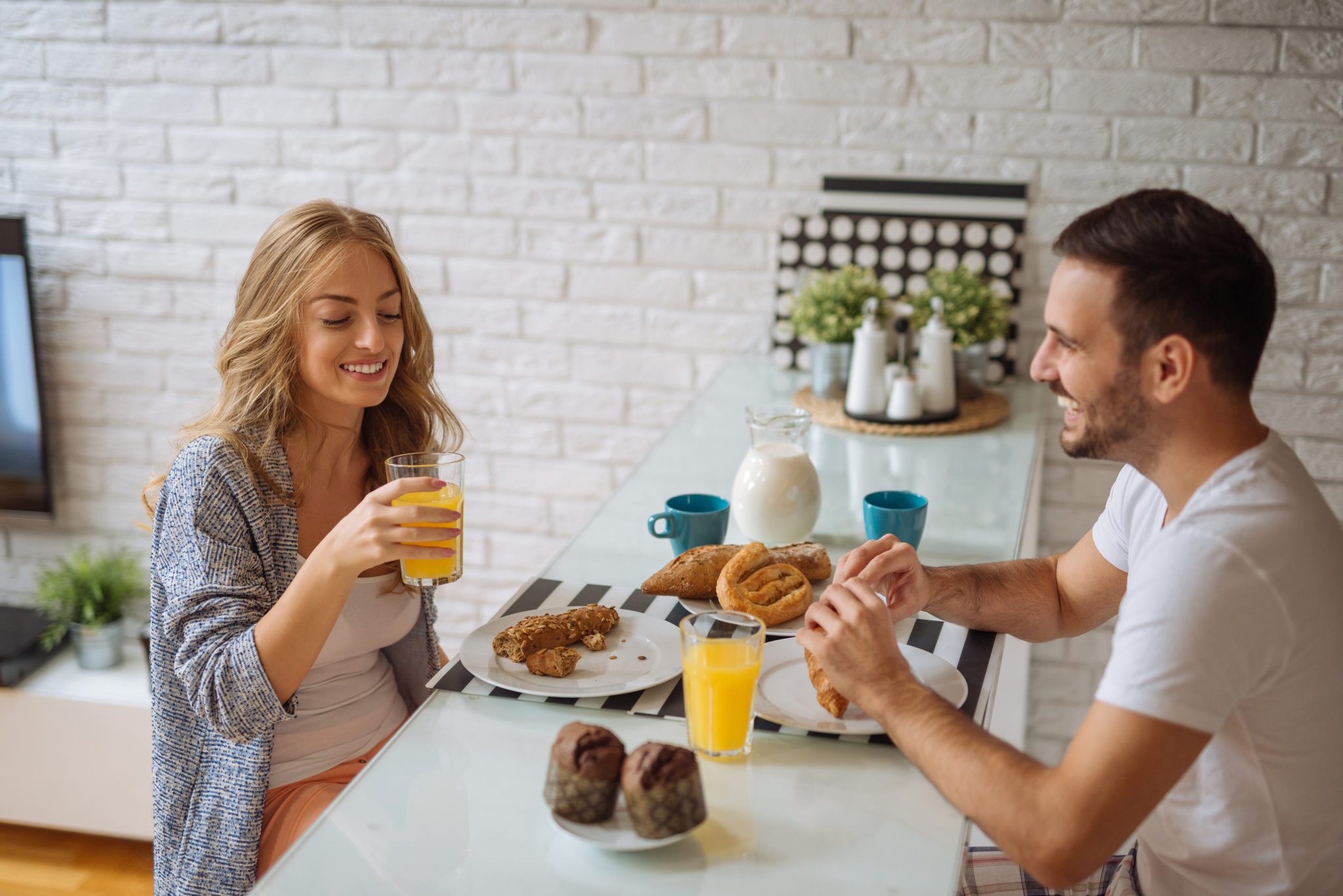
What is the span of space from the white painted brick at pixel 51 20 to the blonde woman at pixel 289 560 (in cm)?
166

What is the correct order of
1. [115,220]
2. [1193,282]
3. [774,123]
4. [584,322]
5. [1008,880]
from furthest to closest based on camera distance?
[115,220]
[584,322]
[774,123]
[1008,880]
[1193,282]

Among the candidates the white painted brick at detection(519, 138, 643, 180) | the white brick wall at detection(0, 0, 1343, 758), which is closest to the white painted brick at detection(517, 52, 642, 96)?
the white brick wall at detection(0, 0, 1343, 758)

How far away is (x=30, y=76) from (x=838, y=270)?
2.03 meters

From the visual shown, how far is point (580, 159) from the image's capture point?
256cm

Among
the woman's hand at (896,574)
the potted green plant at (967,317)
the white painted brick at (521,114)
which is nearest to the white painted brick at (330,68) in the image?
the white painted brick at (521,114)

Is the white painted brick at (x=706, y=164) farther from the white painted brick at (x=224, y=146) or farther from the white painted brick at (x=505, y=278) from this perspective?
the white painted brick at (x=224, y=146)

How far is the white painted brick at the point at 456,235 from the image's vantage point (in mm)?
2650

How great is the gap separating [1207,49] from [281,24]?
2.00 metres

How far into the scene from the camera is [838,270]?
2.43 m

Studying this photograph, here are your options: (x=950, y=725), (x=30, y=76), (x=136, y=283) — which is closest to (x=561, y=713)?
(x=950, y=725)

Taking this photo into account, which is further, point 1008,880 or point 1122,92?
point 1122,92

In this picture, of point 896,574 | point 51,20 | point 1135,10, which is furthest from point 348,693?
point 51,20

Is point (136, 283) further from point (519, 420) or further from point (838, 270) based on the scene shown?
point (838, 270)

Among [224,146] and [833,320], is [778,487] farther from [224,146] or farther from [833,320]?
[224,146]
